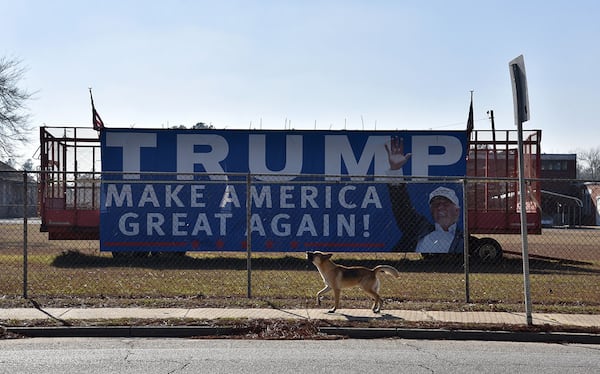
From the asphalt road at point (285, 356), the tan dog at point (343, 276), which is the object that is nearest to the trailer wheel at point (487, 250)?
the tan dog at point (343, 276)

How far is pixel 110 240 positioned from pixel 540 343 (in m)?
11.8

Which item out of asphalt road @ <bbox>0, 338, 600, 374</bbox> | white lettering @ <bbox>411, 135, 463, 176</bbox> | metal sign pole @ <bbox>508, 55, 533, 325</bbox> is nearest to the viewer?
asphalt road @ <bbox>0, 338, 600, 374</bbox>

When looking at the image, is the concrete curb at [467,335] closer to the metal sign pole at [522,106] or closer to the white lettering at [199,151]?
the metal sign pole at [522,106]

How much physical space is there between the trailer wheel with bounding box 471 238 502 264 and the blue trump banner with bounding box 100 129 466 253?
3.61 ft

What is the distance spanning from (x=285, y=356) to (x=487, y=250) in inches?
486

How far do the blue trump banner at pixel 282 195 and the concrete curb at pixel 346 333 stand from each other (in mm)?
8903

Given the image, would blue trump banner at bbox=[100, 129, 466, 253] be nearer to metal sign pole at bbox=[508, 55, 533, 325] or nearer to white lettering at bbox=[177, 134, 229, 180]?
white lettering at bbox=[177, 134, 229, 180]

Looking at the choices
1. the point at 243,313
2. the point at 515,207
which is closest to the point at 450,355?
the point at 243,313

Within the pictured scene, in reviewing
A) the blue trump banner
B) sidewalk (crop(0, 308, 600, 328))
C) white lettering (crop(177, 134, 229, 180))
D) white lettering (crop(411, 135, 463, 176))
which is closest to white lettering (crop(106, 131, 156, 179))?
the blue trump banner

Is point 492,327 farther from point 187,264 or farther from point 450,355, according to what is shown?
point 187,264

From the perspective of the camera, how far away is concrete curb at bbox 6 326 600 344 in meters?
8.61

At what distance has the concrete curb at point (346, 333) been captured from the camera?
28.2ft

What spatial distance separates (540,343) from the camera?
8617 mm

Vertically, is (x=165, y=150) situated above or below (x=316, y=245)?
above
